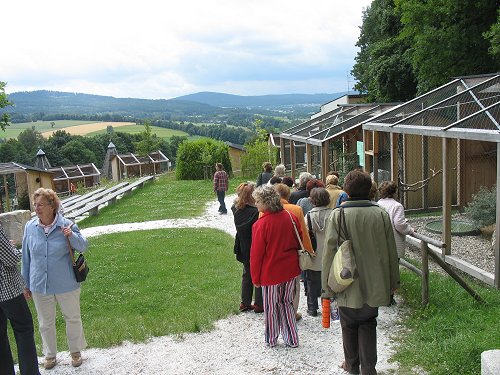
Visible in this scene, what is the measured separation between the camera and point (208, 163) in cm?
2906

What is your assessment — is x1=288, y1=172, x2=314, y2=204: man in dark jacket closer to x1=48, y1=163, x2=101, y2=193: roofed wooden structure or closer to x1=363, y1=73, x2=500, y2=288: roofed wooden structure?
x1=363, y1=73, x2=500, y2=288: roofed wooden structure

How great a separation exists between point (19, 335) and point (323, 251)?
2.78m

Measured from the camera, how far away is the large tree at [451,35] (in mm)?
15555

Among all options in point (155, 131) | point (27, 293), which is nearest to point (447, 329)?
point (27, 293)

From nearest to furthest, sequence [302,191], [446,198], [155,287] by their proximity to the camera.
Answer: [302,191], [446,198], [155,287]

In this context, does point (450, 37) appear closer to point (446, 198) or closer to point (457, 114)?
point (457, 114)

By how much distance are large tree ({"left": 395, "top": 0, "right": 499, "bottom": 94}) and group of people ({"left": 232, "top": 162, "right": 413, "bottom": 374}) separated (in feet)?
34.1

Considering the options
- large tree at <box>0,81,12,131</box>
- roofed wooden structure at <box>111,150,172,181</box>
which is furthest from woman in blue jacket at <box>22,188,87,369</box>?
roofed wooden structure at <box>111,150,172,181</box>

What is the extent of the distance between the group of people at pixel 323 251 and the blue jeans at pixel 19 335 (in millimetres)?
2152

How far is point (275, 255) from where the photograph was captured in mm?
5188

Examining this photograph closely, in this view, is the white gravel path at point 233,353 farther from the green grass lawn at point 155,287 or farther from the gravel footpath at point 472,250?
the gravel footpath at point 472,250

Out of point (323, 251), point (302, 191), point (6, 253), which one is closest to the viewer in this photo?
point (323, 251)

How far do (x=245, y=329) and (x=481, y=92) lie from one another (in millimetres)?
6696

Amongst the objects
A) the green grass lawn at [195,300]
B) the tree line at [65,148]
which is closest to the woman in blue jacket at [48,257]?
the green grass lawn at [195,300]
